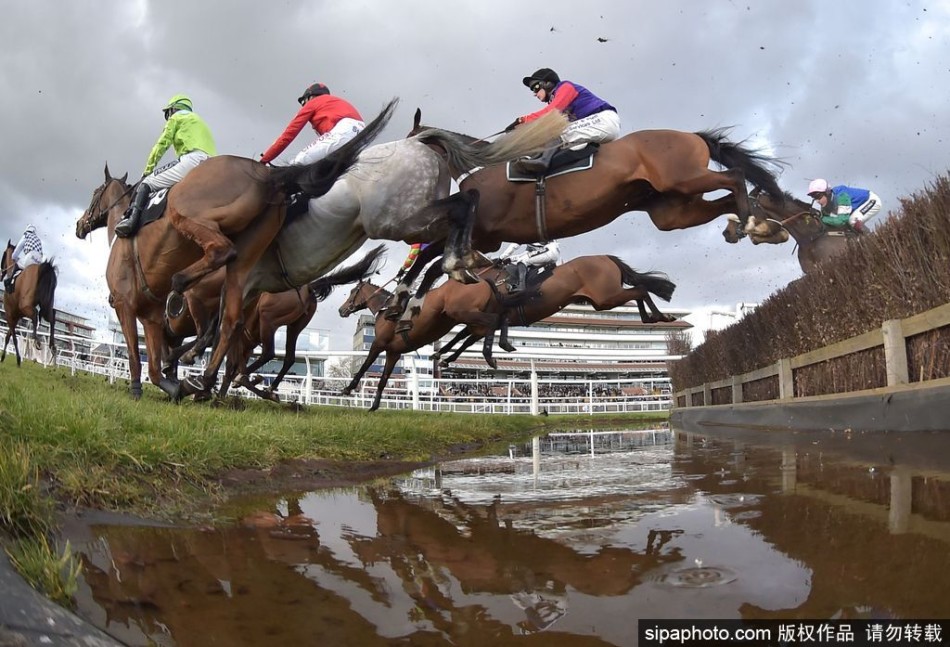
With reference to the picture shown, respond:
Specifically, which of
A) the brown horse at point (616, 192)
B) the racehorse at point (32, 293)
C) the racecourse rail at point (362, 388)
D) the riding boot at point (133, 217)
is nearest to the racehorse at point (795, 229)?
the brown horse at point (616, 192)

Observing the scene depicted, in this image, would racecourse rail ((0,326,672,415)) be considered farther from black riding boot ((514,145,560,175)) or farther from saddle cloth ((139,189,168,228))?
black riding boot ((514,145,560,175))

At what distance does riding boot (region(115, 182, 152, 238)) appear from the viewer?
5637 millimetres

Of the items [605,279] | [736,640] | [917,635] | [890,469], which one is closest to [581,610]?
[736,640]

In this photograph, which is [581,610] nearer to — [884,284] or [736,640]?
[736,640]

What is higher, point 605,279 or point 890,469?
point 605,279

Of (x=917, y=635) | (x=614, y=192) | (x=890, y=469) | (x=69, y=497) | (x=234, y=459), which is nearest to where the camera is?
(x=917, y=635)

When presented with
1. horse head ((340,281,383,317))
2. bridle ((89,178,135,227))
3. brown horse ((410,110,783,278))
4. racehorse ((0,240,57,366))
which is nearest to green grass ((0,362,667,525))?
brown horse ((410,110,783,278))

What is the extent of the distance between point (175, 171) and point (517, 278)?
17.4 feet

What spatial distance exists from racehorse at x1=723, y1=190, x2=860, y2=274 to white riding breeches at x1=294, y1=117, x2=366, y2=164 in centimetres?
337

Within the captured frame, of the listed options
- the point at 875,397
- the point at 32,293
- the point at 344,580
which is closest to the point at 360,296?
the point at 32,293

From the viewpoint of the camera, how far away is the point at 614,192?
189 inches

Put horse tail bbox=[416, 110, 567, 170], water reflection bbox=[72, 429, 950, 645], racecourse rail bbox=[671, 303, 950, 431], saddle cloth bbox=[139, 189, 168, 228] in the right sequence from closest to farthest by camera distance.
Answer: water reflection bbox=[72, 429, 950, 645]
racecourse rail bbox=[671, 303, 950, 431]
horse tail bbox=[416, 110, 567, 170]
saddle cloth bbox=[139, 189, 168, 228]

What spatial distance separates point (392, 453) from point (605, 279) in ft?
18.6

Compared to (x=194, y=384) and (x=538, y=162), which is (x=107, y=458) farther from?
(x=538, y=162)
